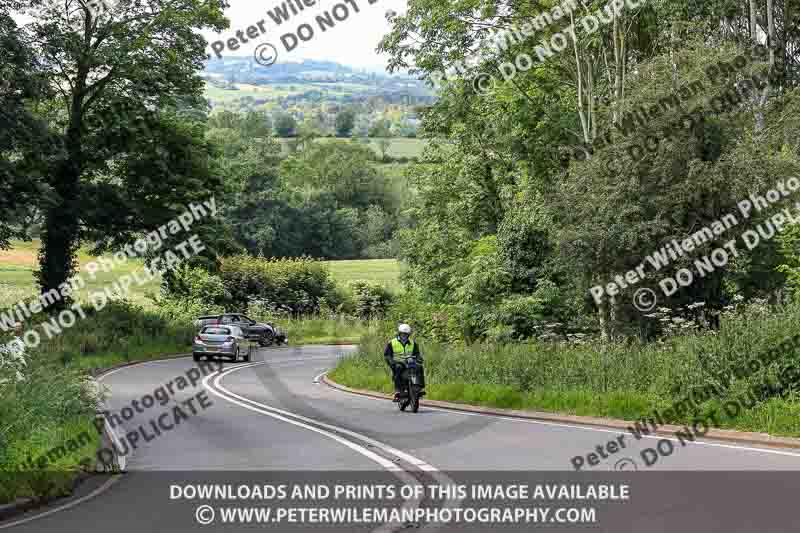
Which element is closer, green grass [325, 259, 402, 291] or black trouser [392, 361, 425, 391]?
black trouser [392, 361, 425, 391]

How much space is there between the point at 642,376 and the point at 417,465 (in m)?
7.50

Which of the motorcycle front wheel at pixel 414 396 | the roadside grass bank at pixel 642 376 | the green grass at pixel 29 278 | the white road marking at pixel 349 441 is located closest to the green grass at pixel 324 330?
the green grass at pixel 29 278

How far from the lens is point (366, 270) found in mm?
105625

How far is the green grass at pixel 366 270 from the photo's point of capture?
317 ft

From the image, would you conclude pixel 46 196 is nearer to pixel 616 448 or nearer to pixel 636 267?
pixel 636 267

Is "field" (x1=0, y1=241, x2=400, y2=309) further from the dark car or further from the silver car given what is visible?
the silver car

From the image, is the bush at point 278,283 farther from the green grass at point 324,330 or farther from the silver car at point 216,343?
the silver car at point 216,343

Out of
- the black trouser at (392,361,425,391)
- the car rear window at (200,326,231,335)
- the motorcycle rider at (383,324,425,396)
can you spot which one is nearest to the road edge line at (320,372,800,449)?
the black trouser at (392,361,425,391)

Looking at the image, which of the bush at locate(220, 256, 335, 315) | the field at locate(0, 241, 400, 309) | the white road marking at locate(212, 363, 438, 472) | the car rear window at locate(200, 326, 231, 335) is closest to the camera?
the white road marking at locate(212, 363, 438, 472)

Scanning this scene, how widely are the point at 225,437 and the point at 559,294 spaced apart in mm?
16727

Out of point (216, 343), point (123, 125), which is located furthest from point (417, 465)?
point (123, 125)

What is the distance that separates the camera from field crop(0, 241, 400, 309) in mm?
60259

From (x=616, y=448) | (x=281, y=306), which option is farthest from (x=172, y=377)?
(x=281, y=306)

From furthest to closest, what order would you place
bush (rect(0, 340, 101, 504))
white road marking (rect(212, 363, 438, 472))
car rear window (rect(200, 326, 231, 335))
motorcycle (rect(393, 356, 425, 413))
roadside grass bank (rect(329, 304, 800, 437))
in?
car rear window (rect(200, 326, 231, 335)) → motorcycle (rect(393, 356, 425, 413)) → roadside grass bank (rect(329, 304, 800, 437)) → white road marking (rect(212, 363, 438, 472)) → bush (rect(0, 340, 101, 504))
